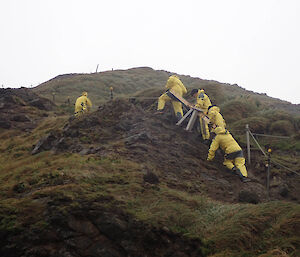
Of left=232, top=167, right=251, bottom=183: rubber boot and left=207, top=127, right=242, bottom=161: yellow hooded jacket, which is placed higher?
left=207, top=127, right=242, bottom=161: yellow hooded jacket

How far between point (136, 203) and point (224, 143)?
5.41 m

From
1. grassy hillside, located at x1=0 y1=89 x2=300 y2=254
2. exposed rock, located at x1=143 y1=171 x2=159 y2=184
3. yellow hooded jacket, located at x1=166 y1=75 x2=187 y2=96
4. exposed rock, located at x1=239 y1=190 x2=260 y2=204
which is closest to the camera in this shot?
grassy hillside, located at x1=0 y1=89 x2=300 y2=254

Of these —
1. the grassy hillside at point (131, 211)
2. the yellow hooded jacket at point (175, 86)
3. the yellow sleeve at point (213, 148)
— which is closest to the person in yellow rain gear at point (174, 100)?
the yellow hooded jacket at point (175, 86)

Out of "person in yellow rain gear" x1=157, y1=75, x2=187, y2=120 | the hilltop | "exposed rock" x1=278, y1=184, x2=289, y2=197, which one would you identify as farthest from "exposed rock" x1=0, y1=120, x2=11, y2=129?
"exposed rock" x1=278, y1=184, x2=289, y2=197

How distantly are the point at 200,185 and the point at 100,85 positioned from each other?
2948 centimetres

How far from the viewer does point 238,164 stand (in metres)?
9.97

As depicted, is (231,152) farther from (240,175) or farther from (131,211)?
(131,211)

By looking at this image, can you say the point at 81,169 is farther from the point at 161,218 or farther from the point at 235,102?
the point at 235,102

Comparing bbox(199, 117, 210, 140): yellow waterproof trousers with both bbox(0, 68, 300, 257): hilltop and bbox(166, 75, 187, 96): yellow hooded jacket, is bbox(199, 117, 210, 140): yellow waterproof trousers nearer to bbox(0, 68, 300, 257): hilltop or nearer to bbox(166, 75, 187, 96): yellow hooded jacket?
bbox(0, 68, 300, 257): hilltop

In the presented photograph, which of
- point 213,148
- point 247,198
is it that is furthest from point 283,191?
point 213,148

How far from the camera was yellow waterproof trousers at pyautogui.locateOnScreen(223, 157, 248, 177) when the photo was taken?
32.3 ft

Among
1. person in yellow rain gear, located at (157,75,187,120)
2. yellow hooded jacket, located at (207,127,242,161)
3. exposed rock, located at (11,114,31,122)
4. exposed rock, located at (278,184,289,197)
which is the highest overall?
person in yellow rain gear, located at (157,75,187,120)

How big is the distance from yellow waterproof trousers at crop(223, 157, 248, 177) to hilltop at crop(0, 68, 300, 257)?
30 centimetres

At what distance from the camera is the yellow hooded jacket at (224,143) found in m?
10.1
